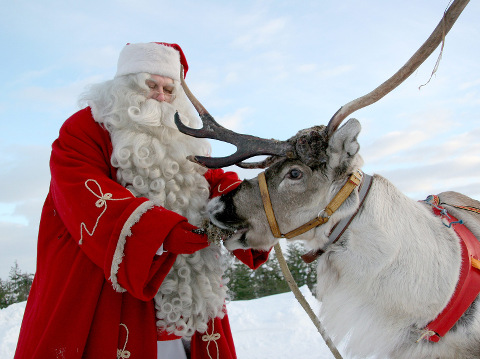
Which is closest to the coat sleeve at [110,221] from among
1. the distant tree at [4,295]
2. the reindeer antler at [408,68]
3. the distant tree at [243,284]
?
the reindeer antler at [408,68]

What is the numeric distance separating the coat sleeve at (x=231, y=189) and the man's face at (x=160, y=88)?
70 centimetres

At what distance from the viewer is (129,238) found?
2.50 meters

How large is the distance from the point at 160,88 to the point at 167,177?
0.85 m

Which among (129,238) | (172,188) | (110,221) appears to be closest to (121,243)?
(129,238)

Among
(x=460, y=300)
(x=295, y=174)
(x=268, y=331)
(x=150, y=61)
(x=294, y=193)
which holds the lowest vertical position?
(x=268, y=331)

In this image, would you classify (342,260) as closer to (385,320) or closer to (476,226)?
(385,320)

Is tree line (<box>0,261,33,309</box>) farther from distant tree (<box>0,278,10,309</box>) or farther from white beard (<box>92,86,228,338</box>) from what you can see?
white beard (<box>92,86,228,338</box>)

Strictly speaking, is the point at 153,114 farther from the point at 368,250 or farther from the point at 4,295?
the point at 4,295

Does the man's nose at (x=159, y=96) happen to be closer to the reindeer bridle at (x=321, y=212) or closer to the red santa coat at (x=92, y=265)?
the red santa coat at (x=92, y=265)

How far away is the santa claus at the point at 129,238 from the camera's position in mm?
2533

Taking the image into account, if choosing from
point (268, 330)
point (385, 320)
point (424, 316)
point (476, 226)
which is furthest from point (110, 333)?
point (268, 330)

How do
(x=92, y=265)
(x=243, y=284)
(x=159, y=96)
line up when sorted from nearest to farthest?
1. (x=92, y=265)
2. (x=159, y=96)
3. (x=243, y=284)

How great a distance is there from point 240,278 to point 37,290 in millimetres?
24164

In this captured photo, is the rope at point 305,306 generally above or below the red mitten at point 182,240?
below
